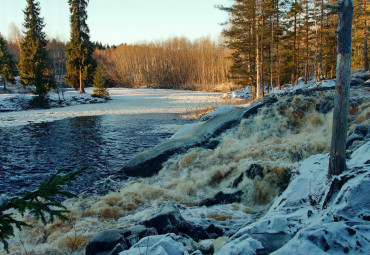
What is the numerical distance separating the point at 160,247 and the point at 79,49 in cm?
3941

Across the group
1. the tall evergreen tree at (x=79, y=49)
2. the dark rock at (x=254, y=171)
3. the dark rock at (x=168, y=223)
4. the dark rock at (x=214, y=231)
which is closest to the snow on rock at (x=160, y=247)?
the dark rock at (x=168, y=223)

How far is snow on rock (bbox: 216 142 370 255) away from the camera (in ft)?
9.20

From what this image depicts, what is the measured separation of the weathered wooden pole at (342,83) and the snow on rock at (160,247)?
2924 mm

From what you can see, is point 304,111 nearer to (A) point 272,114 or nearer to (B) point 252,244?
(A) point 272,114

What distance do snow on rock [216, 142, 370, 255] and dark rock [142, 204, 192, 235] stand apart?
1466mm

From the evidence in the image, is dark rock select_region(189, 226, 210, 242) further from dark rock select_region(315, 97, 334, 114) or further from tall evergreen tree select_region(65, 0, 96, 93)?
tall evergreen tree select_region(65, 0, 96, 93)

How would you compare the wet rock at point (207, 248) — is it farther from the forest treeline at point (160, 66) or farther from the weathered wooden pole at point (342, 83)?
the forest treeline at point (160, 66)

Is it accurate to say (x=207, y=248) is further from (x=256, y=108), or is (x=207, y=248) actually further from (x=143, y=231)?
(x=256, y=108)

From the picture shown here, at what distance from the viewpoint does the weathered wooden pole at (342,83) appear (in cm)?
398

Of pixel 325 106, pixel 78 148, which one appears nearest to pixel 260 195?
pixel 325 106

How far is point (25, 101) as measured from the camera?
2817 centimetres

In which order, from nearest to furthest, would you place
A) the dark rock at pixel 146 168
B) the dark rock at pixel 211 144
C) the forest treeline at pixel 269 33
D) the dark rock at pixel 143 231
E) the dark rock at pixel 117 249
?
the dark rock at pixel 117 249
the dark rock at pixel 143 231
the dark rock at pixel 146 168
the dark rock at pixel 211 144
the forest treeline at pixel 269 33

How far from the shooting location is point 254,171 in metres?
7.20

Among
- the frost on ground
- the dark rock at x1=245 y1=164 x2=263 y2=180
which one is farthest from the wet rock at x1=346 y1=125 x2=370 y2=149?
the dark rock at x1=245 y1=164 x2=263 y2=180
